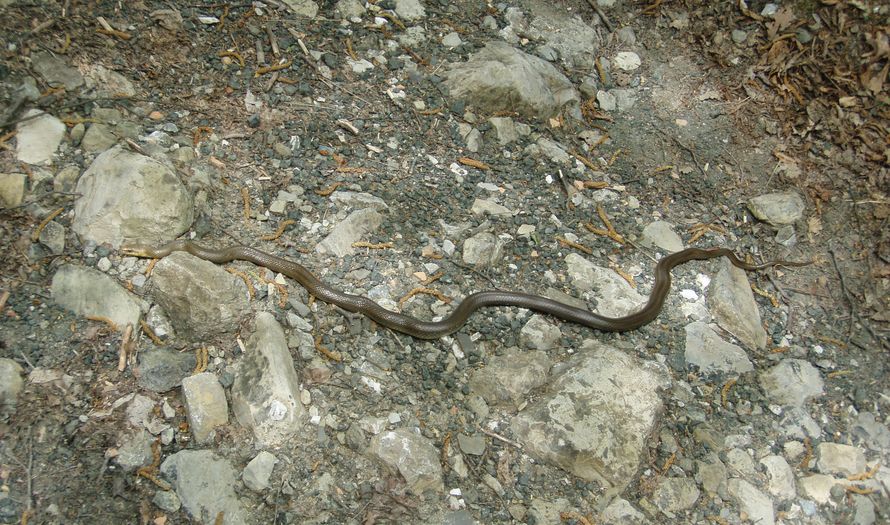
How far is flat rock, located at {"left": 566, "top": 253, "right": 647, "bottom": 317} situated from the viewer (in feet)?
18.5

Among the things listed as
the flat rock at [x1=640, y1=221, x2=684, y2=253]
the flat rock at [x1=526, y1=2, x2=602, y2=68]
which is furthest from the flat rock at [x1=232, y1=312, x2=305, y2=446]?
the flat rock at [x1=526, y1=2, x2=602, y2=68]

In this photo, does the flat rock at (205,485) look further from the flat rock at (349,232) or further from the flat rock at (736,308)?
the flat rock at (736,308)

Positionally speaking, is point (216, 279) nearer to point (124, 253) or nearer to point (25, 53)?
point (124, 253)

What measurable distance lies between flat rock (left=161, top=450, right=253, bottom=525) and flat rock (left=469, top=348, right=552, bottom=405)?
6.17ft

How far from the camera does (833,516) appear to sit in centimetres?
479

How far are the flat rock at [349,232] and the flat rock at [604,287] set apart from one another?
6.30ft

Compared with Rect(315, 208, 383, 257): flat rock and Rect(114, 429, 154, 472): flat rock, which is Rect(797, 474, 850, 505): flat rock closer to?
Rect(315, 208, 383, 257): flat rock

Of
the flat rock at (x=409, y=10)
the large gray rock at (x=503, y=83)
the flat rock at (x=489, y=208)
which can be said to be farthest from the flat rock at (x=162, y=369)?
the flat rock at (x=409, y=10)

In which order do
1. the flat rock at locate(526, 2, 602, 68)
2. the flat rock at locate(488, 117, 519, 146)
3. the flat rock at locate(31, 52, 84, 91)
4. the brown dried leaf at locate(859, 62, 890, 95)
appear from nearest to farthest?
the flat rock at locate(31, 52, 84, 91)
the flat rock at locate(488, 117, 519, 146)
the brown dried leaf at locate(859, 62, 890, 95)
the flat rock at locate(526, 2, 602, 68)

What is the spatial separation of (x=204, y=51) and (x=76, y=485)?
13.5 ft

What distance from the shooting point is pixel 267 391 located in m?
4.28

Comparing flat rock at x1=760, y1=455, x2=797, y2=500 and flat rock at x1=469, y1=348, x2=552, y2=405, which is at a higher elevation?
flat rock at x1=469, y1=348, x2=552, y2=405

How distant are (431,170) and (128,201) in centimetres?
274

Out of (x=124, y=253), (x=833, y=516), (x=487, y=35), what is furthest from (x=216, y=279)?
(x=833, y=516)
